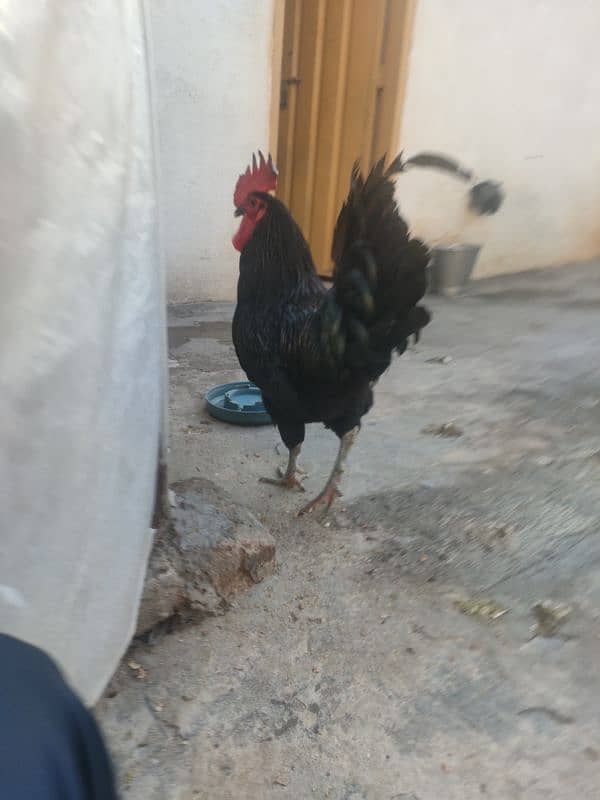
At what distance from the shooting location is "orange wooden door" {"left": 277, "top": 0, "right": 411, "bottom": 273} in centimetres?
537

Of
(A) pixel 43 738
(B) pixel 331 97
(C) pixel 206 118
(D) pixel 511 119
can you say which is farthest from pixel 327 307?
(D) pixel 511 119

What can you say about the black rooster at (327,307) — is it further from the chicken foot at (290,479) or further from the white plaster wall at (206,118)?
the white plaster wall at (206,118)

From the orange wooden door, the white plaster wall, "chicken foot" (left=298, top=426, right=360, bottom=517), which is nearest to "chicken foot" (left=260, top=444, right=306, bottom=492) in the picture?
"chicken foot" (left=298, top=426, right=360, bottom=517)

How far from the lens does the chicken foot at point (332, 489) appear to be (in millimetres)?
2574

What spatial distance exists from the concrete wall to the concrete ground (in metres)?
3.59

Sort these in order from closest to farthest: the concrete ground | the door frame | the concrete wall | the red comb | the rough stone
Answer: the concrete ground
the rough stone
the red comb
the door frame
the concrete wall

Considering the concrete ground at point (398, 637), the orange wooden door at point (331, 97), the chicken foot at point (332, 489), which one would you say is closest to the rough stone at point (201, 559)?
the concrete ground at point (398, 637)

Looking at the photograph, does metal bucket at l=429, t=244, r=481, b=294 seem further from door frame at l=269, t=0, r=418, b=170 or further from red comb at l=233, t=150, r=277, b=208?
red comb at l=233, t=150, r=277, b=208

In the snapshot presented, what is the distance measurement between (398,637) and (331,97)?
5075mm

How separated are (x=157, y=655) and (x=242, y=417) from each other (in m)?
1.60

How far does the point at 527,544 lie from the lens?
239cm

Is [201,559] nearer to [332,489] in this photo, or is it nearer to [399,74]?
[332,489]

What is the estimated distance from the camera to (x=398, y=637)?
192 cm

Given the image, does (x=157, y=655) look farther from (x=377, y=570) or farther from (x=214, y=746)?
(x=377, y=570)
